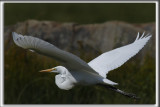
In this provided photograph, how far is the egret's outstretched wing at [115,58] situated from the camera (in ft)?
9.80

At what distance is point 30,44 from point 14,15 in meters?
3.61

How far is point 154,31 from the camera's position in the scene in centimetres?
446

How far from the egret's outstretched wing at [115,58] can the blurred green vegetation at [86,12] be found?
2.76m

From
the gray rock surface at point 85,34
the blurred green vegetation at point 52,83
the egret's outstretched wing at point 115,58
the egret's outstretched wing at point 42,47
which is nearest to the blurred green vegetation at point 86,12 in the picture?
the gray rock surface at point 85,34

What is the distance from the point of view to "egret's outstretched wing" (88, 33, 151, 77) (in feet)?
9.80

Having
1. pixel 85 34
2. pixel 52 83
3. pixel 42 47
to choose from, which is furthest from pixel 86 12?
pixel 42 47

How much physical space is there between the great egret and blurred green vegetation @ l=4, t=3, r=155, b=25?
2811 mm

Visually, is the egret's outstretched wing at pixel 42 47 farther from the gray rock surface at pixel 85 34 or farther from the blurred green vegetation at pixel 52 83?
the gray rock surface at pixel 85 34

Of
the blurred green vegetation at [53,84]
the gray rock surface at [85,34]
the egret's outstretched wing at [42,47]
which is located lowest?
the blurred green vegetation at [53,84]

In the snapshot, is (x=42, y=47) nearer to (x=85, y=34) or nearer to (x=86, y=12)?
(x=85, y=34)

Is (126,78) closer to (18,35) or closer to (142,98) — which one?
(142,98)

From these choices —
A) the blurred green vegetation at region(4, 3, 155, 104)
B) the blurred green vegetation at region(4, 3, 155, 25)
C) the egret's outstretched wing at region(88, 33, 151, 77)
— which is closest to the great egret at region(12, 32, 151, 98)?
the egret's outstretched wing at region(88, 33, 151, 77)

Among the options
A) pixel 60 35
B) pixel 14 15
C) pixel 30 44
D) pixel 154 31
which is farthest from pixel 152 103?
pixel 14 15

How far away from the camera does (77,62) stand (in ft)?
8.59
